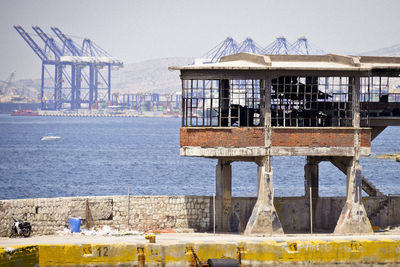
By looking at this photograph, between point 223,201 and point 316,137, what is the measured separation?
496 centimetres

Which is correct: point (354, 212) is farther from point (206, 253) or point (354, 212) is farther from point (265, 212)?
point (206, 253)

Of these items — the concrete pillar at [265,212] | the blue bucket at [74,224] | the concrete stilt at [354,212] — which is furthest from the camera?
the blue bucket at [74,224]

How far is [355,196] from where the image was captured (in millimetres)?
30562

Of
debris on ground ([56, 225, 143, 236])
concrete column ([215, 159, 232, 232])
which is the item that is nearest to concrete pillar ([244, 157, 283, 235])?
concrete column ([215, 159, 232, 232])

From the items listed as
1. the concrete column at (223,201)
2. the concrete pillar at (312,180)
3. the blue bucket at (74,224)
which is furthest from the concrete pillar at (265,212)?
the blue bucket at (74,224)

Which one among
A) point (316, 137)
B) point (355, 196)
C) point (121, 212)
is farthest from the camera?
point (121, 212)

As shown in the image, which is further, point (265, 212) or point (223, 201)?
point (223, 201)

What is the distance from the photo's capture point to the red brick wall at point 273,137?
2988 centimetres

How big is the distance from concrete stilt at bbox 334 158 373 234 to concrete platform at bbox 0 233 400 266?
325cm

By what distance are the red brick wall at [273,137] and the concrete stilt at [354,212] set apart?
1033 mm

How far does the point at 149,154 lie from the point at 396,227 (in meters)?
87.6

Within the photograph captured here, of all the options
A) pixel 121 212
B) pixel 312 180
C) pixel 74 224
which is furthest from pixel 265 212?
pixel 74 224

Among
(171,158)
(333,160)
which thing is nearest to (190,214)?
(333,160)

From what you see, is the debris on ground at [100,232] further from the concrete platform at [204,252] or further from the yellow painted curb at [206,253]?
the yellow painted curb at [206,253]
